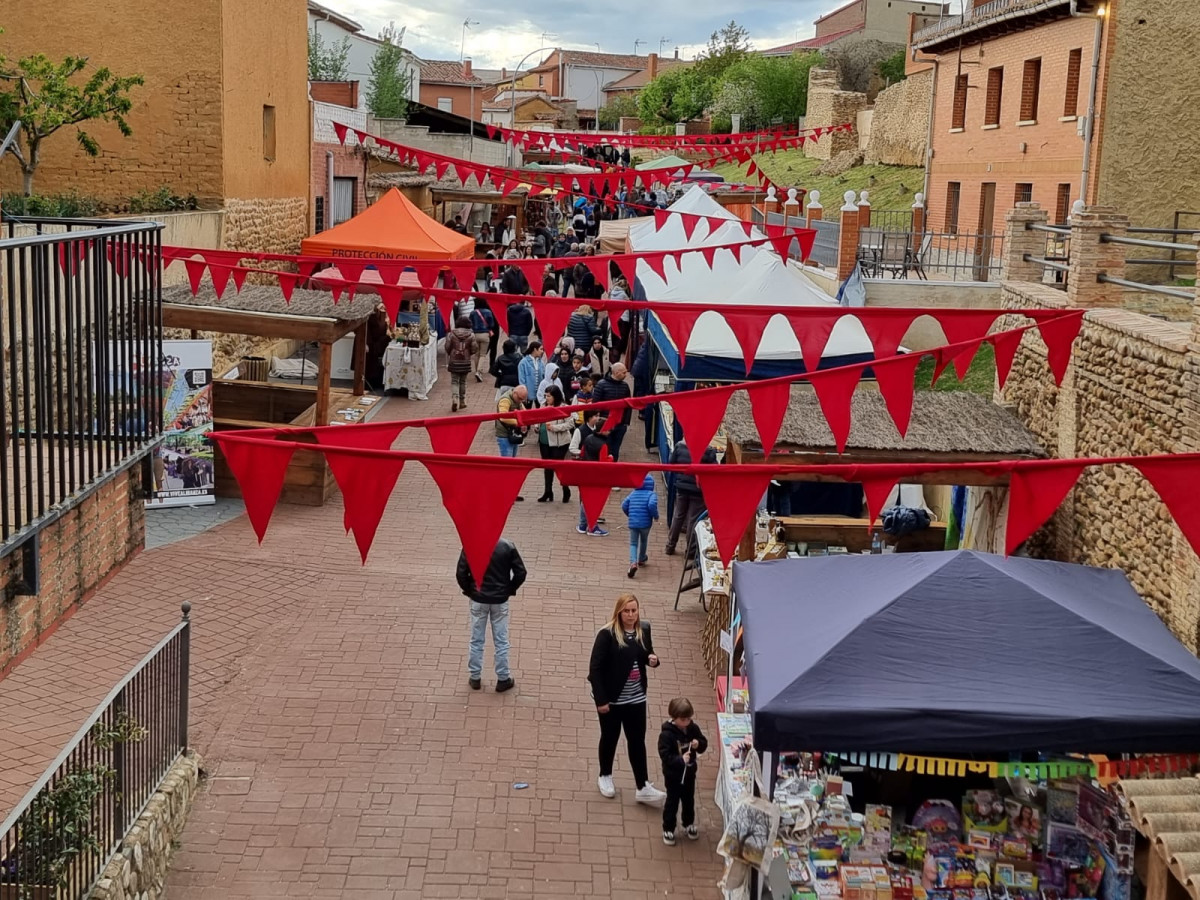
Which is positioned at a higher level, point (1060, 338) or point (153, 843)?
point (1060, 338)

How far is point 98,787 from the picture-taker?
20.6ft

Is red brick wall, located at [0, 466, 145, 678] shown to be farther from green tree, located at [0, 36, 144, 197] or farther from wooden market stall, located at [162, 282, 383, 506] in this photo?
green tree, located at [0, 36, 144, 197]

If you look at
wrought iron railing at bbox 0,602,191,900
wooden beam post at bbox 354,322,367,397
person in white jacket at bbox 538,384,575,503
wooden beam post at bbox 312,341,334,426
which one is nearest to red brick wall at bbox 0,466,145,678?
wrought iron railing at bbox 0,602,191,900

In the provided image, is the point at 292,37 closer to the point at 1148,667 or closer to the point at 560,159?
the point at 1148,667

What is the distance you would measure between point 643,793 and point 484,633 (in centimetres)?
216

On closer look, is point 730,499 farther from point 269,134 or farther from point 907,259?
point 269,134

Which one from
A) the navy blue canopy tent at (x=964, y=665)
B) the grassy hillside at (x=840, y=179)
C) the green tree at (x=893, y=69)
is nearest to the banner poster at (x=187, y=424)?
the navy blue canopy tent at (x=964, y=665)

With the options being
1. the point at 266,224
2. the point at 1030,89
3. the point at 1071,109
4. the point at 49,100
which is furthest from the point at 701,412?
the point at 1030,89

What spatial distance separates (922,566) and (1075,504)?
152 inches

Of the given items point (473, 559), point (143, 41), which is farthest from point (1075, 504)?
point (143, 41)

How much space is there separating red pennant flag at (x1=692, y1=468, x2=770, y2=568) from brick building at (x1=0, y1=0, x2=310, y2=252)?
15993 millimetres

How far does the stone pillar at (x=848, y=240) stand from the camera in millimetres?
18609

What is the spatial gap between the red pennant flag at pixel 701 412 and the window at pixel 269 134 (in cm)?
1723

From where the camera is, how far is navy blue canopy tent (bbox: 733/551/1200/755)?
646 cm
